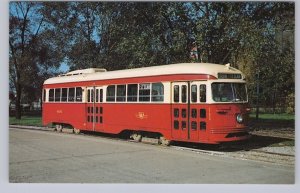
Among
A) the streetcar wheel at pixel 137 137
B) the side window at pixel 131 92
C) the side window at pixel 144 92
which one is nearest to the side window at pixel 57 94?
the side window at pixel 131 92

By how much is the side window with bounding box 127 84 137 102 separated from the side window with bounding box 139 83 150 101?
0.30m

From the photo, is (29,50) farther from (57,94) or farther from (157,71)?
(157,71)

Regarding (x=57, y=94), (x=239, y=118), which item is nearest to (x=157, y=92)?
(x=239, y=118)

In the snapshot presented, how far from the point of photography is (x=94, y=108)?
64.3 feet

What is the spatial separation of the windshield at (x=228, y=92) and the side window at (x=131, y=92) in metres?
3.40

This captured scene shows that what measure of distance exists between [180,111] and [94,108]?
5264 mm

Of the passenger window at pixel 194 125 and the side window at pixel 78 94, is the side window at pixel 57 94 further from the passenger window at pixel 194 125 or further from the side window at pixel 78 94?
the passenger window at pixel 194 125

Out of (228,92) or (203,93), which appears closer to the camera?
(203,93)

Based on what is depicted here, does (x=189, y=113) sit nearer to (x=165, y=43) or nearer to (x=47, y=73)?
(x=165, y=43)

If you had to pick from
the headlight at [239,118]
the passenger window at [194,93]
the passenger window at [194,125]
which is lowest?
the passenger window at [194,125]

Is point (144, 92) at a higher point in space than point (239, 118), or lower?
higher

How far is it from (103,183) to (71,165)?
6.07 ft

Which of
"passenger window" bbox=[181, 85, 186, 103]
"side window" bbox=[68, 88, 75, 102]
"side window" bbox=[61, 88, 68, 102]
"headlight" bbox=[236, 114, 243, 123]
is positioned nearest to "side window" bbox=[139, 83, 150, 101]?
"passenger window" bbox=[181, 85, 186, 103]

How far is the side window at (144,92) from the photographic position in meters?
16.6
